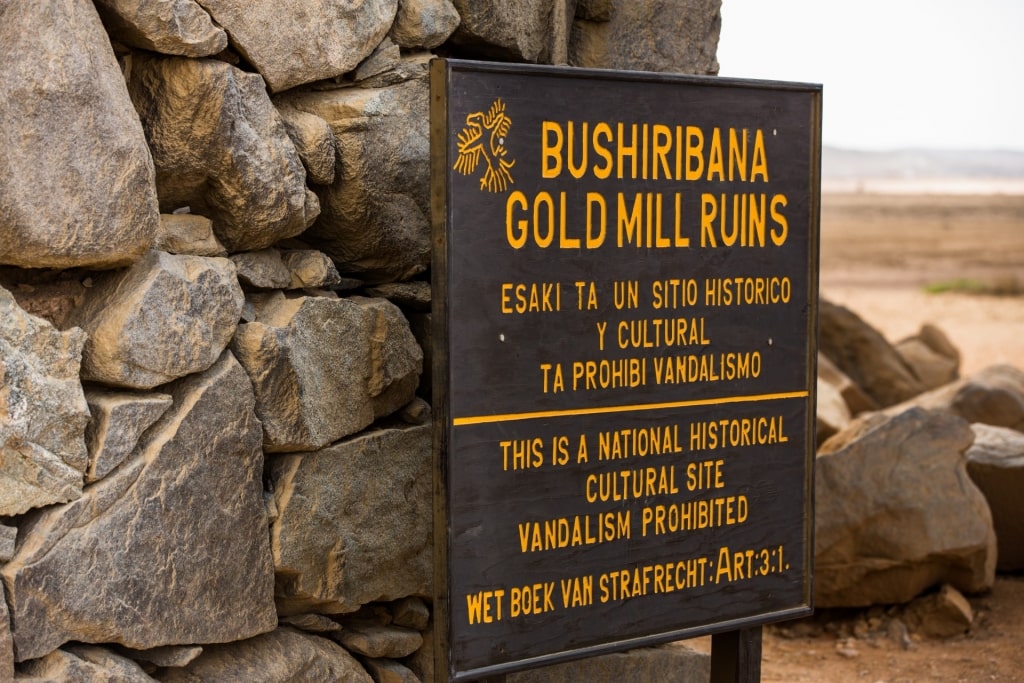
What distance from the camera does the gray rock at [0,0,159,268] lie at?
106 inches

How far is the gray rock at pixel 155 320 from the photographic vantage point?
2902mm

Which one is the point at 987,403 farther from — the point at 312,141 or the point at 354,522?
the point at 312,141

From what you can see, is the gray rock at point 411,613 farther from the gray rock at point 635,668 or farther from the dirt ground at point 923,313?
the dirt ground at point 923,313

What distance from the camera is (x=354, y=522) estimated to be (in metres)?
3.50

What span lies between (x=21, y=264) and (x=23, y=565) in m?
0.66

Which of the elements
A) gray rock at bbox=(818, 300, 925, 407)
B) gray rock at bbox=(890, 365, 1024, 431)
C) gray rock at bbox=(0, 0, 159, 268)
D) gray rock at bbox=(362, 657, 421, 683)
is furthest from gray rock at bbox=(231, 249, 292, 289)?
gray rock at bbox=(818, 300, 925, 407)

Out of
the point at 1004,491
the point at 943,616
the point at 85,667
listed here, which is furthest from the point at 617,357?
the point at 1004,491

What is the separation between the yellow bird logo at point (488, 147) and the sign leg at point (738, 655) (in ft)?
5.07

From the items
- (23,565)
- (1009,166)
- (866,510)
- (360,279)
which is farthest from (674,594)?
(1009,166)

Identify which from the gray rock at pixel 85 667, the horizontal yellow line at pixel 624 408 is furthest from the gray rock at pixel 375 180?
the gray rock at pixel 85 667

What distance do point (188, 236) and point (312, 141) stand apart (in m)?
0.43

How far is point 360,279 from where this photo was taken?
12.2ft

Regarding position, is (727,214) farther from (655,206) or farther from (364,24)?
(364,24)

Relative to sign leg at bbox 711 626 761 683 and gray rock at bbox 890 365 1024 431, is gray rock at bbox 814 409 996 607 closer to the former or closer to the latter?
sign leg at bbox 711 626 761 683
